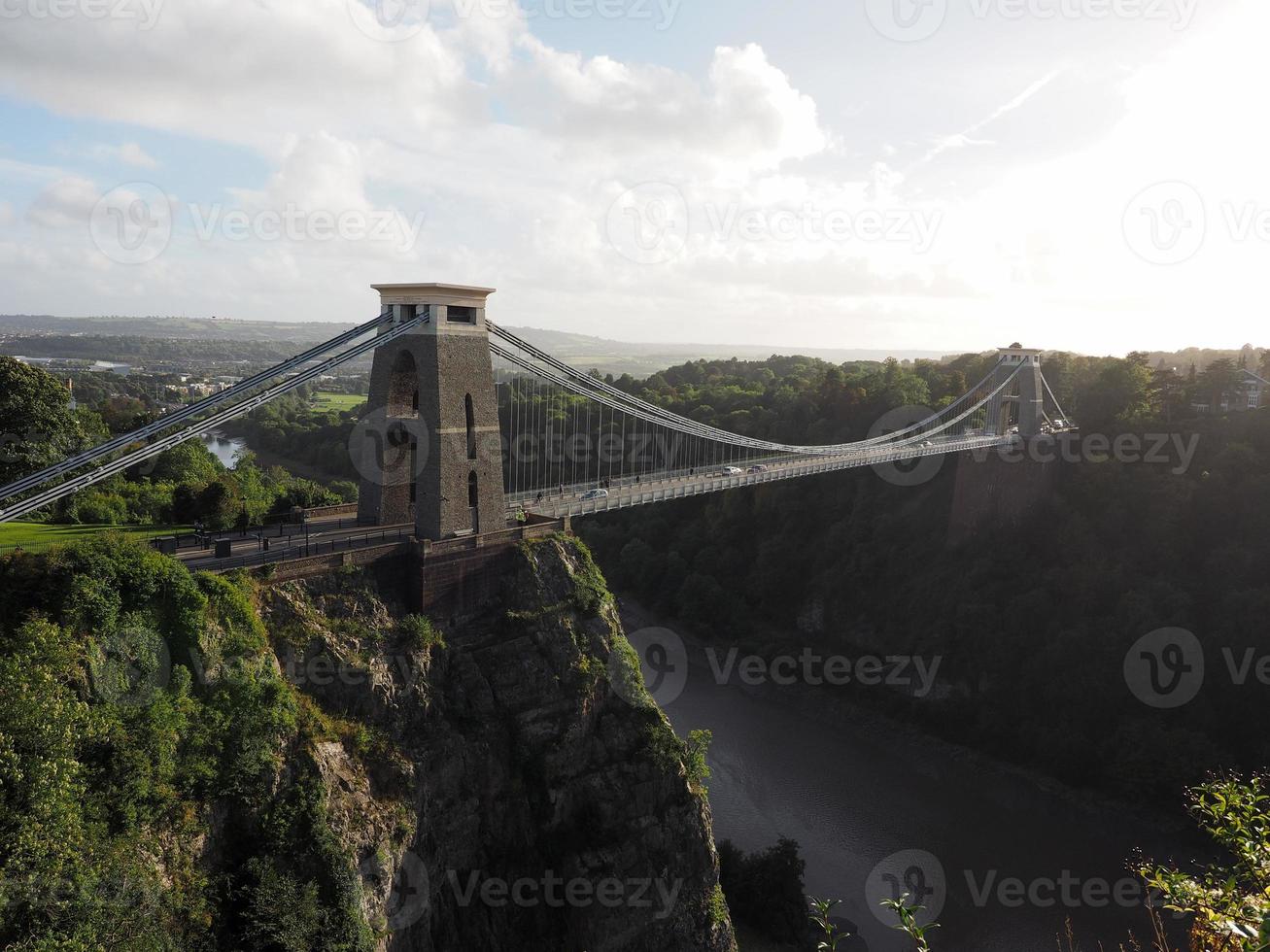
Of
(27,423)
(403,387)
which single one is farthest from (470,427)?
(27,423)

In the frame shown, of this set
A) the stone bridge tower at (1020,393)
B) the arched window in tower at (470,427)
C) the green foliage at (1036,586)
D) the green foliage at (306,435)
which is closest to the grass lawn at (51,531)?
the arched window in tower at (470,427)

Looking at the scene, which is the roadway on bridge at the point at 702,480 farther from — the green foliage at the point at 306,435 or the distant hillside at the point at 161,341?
the distant hillside at the point at 161,341

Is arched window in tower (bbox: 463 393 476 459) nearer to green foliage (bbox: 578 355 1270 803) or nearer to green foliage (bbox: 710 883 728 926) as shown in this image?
green foliage (bbox: 710 883 728 926)

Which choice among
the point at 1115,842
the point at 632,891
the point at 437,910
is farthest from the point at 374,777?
the point at 1115,842

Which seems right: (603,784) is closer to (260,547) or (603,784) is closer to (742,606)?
(260,547)

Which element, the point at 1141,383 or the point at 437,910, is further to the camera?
the point at 1141,383

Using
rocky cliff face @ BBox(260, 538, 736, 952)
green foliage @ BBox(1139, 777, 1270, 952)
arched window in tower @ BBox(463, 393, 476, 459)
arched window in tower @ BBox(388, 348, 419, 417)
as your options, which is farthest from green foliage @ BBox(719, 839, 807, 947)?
green foliage @ BBox(1139, 777, 1270, 952)
